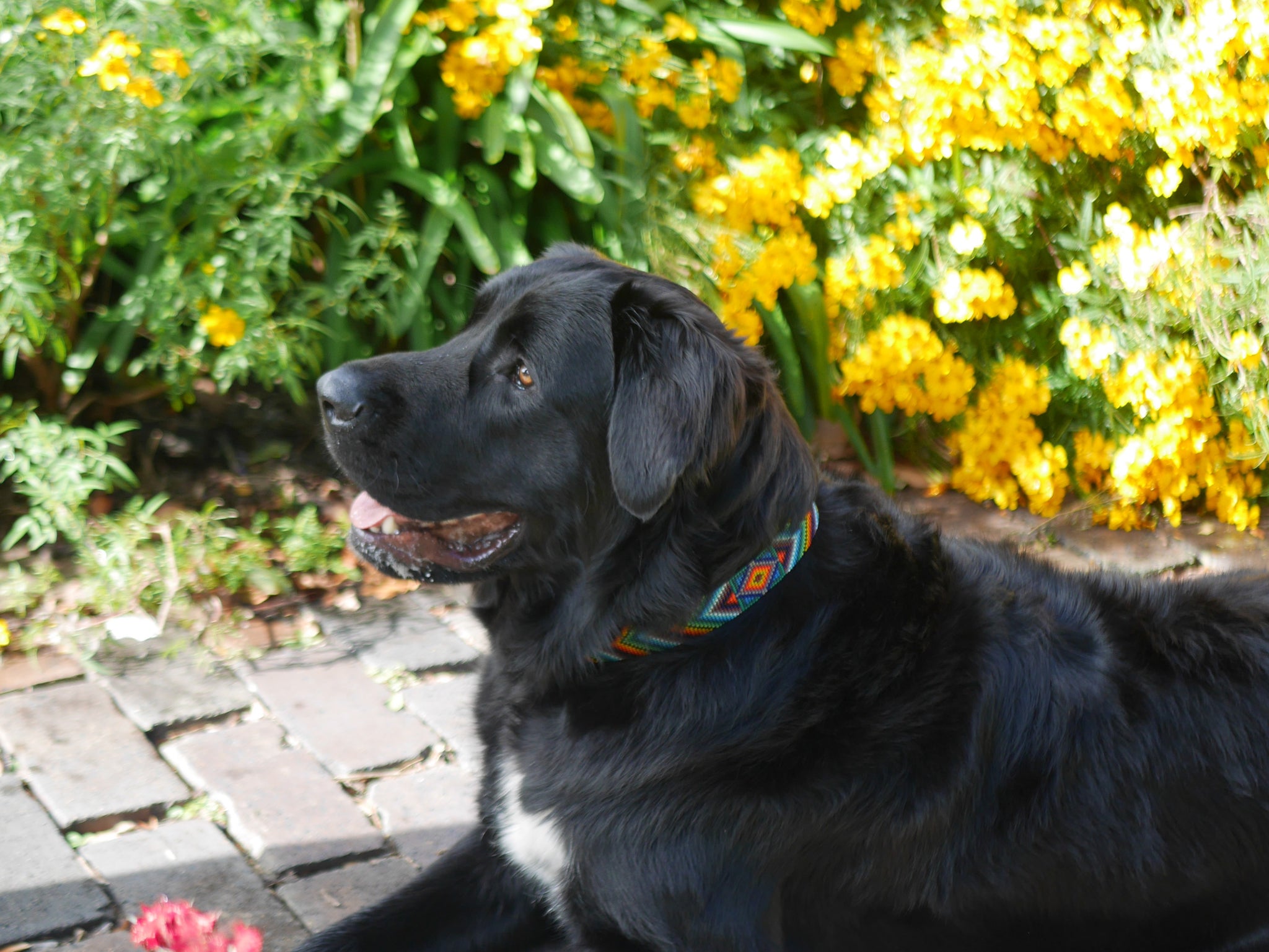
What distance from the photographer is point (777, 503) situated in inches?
75.1

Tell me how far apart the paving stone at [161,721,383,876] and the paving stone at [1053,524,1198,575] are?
90.8 inches

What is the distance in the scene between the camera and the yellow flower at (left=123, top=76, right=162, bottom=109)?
269 centimetres

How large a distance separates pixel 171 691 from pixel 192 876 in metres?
0.65

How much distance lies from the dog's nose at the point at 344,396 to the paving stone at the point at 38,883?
0.97 meters

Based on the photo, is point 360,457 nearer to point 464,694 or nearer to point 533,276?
point 533,276

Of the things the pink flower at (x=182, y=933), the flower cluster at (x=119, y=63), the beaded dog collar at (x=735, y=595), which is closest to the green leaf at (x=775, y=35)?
the flower cluster at (x=119, y=63)

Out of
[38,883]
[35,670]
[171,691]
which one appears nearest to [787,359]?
[171,691]

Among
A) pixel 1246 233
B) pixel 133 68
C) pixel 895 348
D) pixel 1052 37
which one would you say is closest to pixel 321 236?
pixel 133 68

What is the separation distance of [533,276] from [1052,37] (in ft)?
6.11

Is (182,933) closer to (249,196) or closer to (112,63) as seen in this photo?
(112,63)

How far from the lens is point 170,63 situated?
2.79m

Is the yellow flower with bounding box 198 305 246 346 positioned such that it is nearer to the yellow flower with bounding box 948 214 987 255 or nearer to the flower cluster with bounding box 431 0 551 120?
the flower cluster with bounding box 431 0 551 120

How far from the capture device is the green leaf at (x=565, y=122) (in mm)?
3621

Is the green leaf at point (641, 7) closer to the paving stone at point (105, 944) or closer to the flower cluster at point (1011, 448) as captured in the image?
the flower cluster at point (1011, 448)
